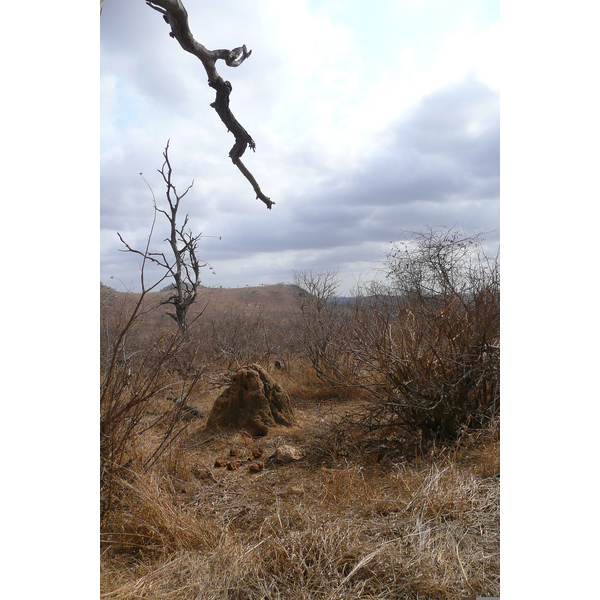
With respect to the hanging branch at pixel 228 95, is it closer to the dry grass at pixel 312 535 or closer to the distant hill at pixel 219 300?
the distant hill at pixel 219 300

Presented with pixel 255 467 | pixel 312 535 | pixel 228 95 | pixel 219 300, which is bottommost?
pixel 255 467

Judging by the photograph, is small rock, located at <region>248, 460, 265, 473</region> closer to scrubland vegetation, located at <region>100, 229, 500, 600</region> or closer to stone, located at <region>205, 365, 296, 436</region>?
scrubland vegetation, located at <region>100, 229, 500, 600</region>

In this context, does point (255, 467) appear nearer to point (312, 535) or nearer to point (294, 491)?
point (294, 491)

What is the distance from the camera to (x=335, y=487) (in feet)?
6.22

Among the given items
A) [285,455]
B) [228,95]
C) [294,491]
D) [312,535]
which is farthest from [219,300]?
[312,535]

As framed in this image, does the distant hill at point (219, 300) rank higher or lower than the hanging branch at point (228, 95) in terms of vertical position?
lower

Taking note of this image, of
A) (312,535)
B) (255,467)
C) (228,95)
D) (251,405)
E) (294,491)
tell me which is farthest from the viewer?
(251,405)

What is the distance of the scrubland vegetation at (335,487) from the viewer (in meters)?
1.29

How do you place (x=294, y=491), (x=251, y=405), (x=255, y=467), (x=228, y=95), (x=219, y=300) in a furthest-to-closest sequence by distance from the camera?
(x=219, y=300)
(x=251, y=405)
(x=255, y=467)
(x=294, y=491)
(x=228, y=95)

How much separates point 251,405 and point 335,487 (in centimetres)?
120

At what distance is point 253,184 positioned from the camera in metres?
1.85

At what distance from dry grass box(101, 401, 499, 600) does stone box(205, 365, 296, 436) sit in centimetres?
75

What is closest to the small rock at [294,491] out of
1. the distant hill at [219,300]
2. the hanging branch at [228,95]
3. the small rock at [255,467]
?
the small rock at [255,467]
